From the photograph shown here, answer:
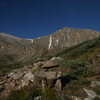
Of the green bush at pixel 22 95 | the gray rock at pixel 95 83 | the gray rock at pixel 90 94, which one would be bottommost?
the gray rock at pixel 90 94

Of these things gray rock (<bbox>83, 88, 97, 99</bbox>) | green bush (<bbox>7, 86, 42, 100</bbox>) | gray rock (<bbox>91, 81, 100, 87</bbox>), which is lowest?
gray rock (<bbox>83, 88, 97, 99</bbox>)

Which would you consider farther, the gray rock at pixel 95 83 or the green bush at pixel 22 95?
the gray rock at pixel 95 83

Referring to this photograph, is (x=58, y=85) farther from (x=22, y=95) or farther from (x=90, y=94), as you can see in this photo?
(x=22, y=95)

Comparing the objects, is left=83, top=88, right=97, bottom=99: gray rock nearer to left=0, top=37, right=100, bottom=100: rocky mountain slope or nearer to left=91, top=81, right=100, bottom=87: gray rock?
left=0, top=37, right=100, bottom=100: rocky mountain slope

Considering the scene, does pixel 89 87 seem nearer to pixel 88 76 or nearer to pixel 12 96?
pixel 88 76

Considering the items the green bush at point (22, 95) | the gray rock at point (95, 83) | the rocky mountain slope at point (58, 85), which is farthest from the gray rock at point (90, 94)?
the green bush at point (22, 95)

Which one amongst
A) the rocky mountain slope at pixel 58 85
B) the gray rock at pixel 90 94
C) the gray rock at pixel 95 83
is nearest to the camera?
the rocky mountain slope at pixel 58 85

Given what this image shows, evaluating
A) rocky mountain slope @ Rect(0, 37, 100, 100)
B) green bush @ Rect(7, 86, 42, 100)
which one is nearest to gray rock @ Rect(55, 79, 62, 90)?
rocky mountain slope @ Rect(0, 37, 100, 100)

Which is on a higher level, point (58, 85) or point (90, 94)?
point (58, 85)

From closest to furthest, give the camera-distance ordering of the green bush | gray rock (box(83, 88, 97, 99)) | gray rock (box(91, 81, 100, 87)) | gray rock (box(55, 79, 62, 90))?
1. the green bush
2. gray rock (box(83, 88, 97, 99))
3. gray rock (box(55, 79, 62, 90))
4. gray rock (box(91, 81, 100, 87))

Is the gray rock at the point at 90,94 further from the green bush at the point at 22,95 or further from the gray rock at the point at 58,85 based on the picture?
the green bush at the point at 22,95

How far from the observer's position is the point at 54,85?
40.1 ft

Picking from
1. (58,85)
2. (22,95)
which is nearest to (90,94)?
(58,85)

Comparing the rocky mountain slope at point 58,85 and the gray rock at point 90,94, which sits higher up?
the rocky mountain slope at point 58,85
